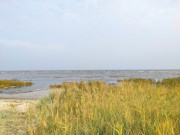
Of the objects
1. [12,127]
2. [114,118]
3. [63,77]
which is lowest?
[63,77]

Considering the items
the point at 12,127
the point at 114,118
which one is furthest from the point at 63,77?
the point at 114,118

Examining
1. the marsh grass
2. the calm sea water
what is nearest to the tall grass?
the marsh grass

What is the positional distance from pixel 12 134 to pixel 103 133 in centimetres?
236

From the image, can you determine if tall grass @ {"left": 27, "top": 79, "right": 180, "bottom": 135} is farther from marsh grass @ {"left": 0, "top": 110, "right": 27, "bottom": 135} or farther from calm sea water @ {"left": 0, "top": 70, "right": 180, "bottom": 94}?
calm sea water @ {"left": 0, "top": 70, "right": 180, "bottom": 94}

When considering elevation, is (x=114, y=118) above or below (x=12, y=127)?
above

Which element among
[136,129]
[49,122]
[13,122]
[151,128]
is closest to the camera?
[151,128]

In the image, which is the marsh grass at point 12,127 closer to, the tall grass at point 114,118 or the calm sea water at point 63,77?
the tall grass at point 114,118

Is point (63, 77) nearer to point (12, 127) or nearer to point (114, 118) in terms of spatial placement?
point (12, 127)

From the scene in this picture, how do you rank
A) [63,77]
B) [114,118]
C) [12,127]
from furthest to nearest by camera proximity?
[63,77]
[12,127]
[114,118]

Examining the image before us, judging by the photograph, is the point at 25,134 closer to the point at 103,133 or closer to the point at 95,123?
the point at 95,123

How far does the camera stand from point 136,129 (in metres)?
2.64

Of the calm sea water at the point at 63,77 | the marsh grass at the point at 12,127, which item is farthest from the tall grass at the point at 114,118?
the calm sea water at the point at 63,77

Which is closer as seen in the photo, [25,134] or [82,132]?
Result: [82,132]

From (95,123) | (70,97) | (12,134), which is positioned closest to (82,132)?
(95,123)
